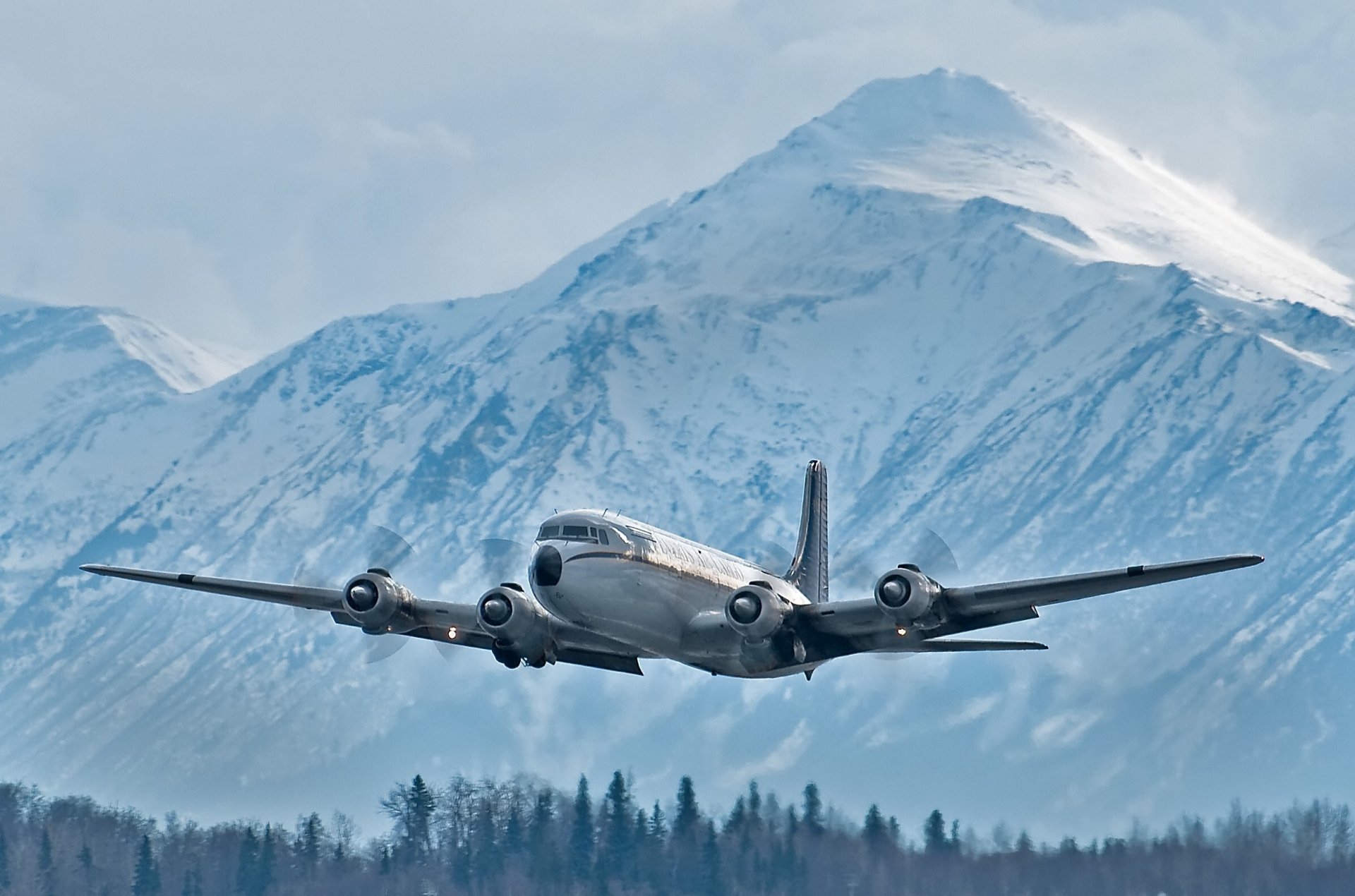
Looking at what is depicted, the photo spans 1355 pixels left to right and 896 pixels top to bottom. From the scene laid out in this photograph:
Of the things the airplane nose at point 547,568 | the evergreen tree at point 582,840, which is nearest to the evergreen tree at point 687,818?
the evergreen tree at point 582,840

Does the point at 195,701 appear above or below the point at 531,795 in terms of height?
above

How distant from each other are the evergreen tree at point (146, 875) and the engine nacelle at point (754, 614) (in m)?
49.3

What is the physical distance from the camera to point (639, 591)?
188 feet

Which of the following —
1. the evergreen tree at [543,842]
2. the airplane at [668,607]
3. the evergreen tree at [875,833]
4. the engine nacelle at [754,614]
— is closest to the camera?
the airplane at [668,607]

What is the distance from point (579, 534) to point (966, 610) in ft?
35.5

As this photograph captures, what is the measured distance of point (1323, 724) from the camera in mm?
145625

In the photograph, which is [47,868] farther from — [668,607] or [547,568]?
[547,568]

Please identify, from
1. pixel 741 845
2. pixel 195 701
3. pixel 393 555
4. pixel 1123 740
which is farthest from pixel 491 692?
pixel 393 555

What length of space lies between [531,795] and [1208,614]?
8257 cm

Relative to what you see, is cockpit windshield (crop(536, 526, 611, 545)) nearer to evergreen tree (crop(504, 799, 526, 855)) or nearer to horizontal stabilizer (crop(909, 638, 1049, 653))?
horizontal stabilizer (crop(909, 638, 1049, 653))

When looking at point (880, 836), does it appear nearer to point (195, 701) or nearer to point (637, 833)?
point (637, 833)

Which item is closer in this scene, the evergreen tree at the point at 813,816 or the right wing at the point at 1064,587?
the right wing at the point at 1064,587

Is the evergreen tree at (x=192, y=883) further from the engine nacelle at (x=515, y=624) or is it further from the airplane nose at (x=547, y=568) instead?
the airplane nose at (x=547, y=568)

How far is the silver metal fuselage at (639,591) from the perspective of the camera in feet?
186
